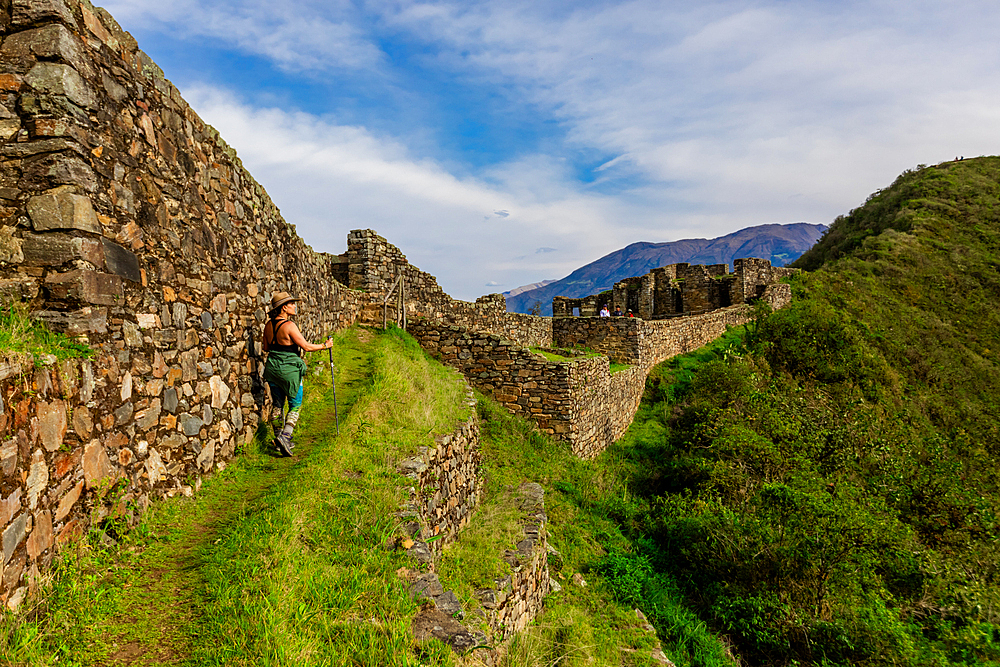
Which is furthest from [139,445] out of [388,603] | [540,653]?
[540,653]

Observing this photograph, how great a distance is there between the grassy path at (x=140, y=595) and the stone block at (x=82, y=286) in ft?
5.92

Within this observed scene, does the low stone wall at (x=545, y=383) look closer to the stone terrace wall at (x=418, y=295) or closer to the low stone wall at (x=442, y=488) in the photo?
the stone terrace wall at (x=418, y=295)

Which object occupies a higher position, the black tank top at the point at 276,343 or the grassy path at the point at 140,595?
the black tank top at the point at 276,343

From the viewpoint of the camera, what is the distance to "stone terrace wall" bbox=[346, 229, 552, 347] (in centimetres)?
1480

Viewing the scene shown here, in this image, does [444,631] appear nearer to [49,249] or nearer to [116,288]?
[116,288]

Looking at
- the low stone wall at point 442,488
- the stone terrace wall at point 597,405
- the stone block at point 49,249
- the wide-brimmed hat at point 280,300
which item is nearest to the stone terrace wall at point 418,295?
the stone terrace wall at point 597,405

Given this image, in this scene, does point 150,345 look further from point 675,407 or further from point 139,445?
point 675,407

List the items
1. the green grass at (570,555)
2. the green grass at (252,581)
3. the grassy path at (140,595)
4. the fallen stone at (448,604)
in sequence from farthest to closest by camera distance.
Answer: the green grass at (570,555) → the fallen stone at (448,604) → the green grass at (252,581) → the grassy path at (140,595)

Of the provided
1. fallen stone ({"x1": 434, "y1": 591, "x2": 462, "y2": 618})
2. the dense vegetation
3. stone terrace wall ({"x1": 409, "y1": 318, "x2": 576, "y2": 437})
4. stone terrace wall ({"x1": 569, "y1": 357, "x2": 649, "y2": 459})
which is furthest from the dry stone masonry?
stone terrace wall ({"x1": 569, "y1": 357, "x2": 649, "y2": 459})

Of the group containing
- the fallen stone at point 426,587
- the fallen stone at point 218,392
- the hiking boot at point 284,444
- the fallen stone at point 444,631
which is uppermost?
the fallen stone at point 218,392

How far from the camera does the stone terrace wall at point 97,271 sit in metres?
3.11

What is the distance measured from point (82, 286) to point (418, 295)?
12.4 meters

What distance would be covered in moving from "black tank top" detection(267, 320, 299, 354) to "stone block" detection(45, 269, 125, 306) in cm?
233

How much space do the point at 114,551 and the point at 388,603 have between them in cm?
213
